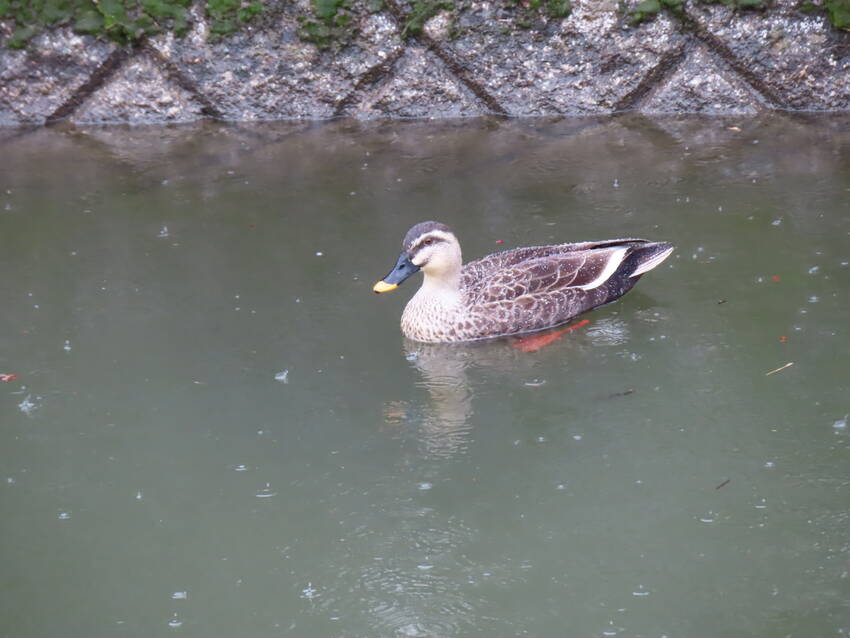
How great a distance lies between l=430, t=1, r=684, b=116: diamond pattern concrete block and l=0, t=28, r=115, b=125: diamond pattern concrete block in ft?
8.72

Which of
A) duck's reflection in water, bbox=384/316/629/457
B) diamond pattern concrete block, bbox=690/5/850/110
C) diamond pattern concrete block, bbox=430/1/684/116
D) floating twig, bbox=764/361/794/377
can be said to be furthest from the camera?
diamond pattern concrete block, bbox=430/1/684/116

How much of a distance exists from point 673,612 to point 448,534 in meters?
0.83

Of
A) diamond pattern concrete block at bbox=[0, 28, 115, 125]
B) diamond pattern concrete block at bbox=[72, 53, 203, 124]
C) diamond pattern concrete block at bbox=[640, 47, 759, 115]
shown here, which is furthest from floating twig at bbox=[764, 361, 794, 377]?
diamond pattern concrete block at bbox=[0, 28, 115, 125]

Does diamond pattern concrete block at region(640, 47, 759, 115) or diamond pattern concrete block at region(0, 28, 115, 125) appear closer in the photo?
diamond pattern concrete block at region(640, 47, 759, 115)

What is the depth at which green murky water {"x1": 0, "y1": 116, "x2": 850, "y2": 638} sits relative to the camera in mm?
3678

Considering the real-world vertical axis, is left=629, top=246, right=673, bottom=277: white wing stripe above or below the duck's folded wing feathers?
below

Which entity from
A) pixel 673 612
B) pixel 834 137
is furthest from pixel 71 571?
pixel 834 137

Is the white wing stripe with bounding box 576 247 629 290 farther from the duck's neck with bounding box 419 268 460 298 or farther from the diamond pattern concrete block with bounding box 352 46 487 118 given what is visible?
the diamond pattern concrete block with bounding box 352 46 487 118

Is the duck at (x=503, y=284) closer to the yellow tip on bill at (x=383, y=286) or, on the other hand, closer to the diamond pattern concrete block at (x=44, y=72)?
the yellow tip on bill at (x=383, y=286)

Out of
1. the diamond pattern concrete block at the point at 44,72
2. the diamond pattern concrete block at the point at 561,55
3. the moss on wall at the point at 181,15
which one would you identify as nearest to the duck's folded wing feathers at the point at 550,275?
the diamond pattern concrete block at the point at 561,55

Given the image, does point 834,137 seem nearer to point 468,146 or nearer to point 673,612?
point 468,146

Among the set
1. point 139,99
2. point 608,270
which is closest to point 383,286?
point 608,270

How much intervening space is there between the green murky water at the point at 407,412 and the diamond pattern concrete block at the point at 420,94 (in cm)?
113

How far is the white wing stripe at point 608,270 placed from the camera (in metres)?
5.55
